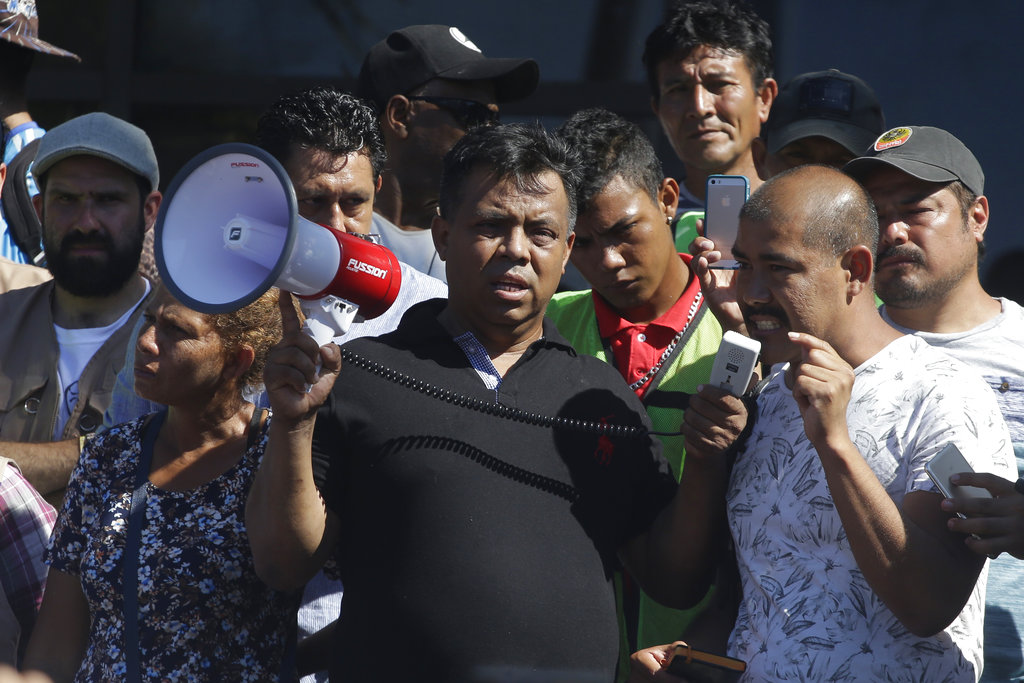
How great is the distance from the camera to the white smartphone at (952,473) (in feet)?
7.71

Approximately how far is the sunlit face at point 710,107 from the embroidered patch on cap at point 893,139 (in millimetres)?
1012

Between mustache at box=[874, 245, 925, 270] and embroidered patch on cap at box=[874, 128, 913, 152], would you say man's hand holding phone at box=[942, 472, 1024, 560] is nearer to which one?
mustache at box=[874, 245, 925, 270]

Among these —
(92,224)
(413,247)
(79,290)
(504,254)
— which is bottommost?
(79,290)

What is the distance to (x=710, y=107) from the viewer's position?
4125 mm

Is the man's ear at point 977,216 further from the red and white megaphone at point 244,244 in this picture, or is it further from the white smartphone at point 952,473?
the red and white megaphone at point 244,244

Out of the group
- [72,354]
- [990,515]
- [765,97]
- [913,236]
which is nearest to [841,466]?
[990,515]

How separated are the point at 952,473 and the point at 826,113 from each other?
67.6 inches

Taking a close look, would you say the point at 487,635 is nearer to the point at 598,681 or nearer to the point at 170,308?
the point at 598,681

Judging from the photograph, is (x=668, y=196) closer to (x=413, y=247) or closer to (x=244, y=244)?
(x=413, y=247)

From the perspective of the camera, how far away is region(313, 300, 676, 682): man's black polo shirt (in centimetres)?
257

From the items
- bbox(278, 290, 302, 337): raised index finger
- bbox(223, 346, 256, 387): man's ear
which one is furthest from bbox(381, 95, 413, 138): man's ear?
bbox(278, 290, 302, 337): raised index finger

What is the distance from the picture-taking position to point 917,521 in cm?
245

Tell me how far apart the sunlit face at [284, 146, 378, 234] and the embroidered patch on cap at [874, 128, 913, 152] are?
147cm

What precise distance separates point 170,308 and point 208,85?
3173 mm
